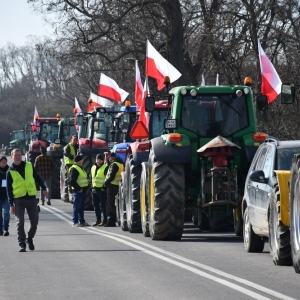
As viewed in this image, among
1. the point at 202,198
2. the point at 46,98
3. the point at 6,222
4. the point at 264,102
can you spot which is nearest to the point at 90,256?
the point at 202,198

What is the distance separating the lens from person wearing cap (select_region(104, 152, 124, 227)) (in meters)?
24.1

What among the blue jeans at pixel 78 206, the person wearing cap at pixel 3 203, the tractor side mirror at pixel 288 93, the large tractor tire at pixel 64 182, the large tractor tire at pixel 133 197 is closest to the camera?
the tractor side mirror at pixel 288 93

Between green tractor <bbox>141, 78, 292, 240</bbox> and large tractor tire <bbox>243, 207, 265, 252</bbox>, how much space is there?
79.5 inches

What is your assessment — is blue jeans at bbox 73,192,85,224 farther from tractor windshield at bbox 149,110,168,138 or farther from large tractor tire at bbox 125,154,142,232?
large tractor tire at bbox 125,154,142,232

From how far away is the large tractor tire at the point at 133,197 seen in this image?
68.8 ft

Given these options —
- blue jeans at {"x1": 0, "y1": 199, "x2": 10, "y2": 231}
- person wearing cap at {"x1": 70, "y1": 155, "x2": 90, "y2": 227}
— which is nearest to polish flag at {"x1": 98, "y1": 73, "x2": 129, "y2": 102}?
person wearing cap at {"x1": 70, "y1": 155, "x2": 90, "y2": 227}

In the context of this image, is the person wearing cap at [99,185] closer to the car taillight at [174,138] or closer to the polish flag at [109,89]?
the car taillight at [174,138]

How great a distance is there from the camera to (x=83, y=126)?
3100 cm

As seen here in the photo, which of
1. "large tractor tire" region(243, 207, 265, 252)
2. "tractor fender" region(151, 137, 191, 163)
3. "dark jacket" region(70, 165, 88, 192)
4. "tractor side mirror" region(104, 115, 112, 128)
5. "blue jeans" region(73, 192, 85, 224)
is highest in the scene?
"tractor side mirror" region(104, 115, 112, 128)

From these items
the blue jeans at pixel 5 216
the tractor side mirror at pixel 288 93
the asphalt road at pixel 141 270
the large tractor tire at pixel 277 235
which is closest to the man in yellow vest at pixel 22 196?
the asphalt road at pixel 141 270

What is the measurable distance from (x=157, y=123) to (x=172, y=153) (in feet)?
16.5

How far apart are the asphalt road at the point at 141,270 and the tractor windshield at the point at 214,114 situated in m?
1.90

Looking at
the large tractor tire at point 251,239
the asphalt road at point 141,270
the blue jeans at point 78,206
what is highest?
the blue jeans at point 78,206

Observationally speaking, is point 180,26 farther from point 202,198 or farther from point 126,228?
point 202,198
